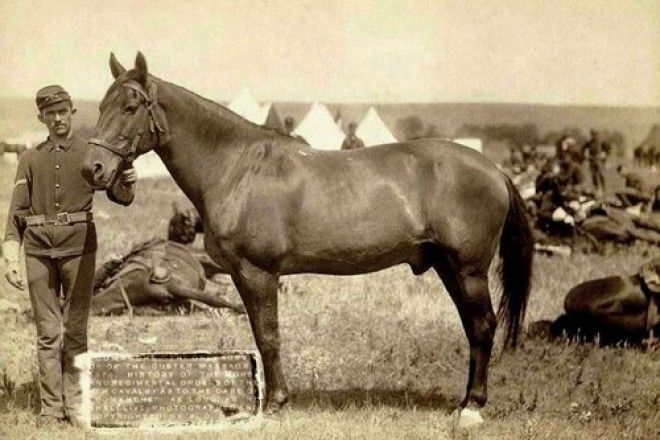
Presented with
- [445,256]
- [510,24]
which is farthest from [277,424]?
[510,24]

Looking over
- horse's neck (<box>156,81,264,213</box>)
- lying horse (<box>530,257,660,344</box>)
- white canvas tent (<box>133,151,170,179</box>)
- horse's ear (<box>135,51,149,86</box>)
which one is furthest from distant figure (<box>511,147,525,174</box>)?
horse's ear (<box>135,51,149,86</box>)

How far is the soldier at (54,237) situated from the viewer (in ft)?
12.9

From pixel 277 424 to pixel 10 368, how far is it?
5.90 feet

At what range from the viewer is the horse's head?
3701 millimetres

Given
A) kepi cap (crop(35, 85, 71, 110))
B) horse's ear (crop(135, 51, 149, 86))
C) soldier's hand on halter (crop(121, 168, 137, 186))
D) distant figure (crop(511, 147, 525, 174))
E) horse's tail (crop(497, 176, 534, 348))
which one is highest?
horse's ear (crop(135, 51, 149, 86))

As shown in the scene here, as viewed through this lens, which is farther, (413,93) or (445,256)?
(413,93)

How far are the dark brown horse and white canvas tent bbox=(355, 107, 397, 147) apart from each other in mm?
1169

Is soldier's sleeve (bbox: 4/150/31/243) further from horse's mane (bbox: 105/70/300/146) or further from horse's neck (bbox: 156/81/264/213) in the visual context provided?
horse's mane (bbox: 105/70/300/146)

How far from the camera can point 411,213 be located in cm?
398

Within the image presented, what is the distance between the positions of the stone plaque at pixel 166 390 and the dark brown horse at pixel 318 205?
0.77ft

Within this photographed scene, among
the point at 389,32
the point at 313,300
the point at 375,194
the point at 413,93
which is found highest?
the point at 389,32

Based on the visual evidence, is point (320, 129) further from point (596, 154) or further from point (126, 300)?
point (596, 154)

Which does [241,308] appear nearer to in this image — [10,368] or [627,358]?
[10,368]

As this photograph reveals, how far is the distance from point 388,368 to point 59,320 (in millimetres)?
2004
